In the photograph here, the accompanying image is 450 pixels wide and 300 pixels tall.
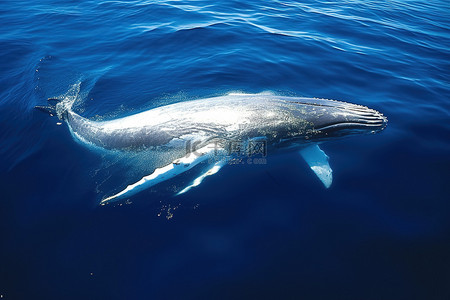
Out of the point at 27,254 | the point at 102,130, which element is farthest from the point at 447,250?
the point at 102,130

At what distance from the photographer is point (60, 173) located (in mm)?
7066

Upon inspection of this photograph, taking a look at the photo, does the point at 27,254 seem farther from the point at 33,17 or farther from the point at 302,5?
the point at 302,5

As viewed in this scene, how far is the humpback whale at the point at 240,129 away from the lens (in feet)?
22.9

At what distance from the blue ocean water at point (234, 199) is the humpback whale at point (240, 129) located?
0.54 meters

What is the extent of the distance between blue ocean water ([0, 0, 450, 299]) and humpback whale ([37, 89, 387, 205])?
0.54 metres

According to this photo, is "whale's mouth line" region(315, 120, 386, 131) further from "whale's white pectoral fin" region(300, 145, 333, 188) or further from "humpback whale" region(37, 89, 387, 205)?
"whale's white pectoral fin" region(300, 145, 333, 188)

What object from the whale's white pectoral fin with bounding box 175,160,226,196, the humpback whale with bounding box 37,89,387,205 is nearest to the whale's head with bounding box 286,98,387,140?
the humpback whale with bounding box 37,89,387,205

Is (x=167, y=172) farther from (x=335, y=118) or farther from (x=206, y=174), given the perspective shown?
(x=335, y=118)

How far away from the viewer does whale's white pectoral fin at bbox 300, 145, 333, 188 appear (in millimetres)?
6635

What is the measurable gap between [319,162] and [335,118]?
1295 mm

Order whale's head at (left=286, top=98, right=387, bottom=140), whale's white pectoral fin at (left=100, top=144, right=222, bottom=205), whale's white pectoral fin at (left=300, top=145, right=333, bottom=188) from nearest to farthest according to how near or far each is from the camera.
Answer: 1. whale's white pectoral fin at (left=100, top=144, right=222, bottom=205)
2. whale's white pectoral fin at (left=300, top=145, right=333, bottom=188)
3. whale's head at (left=286, top=98, right=387, bottom=140)

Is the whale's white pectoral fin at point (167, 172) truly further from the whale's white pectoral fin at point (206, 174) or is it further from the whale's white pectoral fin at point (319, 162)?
the whale's white pectoral fin at point (319, 162)

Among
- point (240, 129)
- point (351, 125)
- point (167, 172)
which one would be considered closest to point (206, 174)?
point (167, 172)

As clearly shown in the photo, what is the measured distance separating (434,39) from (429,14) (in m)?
8.03
